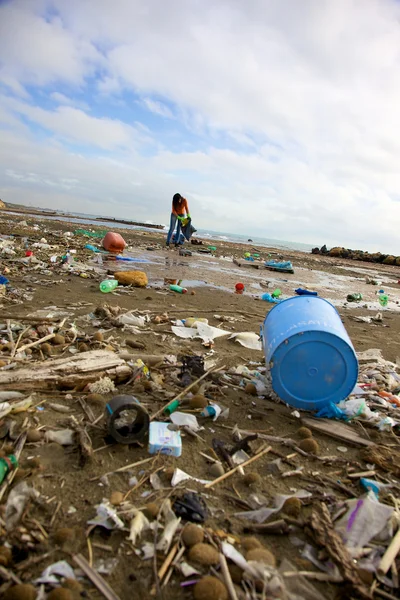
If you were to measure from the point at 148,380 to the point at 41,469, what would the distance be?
148cm

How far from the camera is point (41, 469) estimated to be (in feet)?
7.68

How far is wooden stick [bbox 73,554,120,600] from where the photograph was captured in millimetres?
1618

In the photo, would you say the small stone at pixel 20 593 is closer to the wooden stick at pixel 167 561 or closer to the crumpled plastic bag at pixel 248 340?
the wooden stick at pixel 167 561

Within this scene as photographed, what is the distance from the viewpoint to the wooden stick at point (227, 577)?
64.8 inches

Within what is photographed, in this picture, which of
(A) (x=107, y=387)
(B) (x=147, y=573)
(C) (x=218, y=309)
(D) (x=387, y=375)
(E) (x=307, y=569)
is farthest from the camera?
(C) (x=218, y=309)

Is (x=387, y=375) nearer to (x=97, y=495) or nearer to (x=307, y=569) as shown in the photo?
(x=307, y=569)

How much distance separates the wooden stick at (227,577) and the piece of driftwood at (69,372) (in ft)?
6.71

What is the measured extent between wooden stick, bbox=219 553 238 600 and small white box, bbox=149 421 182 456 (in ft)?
2.92

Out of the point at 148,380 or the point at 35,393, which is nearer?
the point at 35,393

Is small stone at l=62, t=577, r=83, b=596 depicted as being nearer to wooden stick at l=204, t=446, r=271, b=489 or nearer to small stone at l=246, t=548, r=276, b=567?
small stone at l=246, t=548, r=276, b=567

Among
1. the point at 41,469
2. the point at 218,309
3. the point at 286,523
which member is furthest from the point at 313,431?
the point at 218,309

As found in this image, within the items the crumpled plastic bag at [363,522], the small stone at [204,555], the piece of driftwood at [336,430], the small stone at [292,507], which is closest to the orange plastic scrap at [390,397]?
the piece of driftwood at [336,430]

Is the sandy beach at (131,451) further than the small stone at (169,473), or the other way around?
the small stone at (169,473)

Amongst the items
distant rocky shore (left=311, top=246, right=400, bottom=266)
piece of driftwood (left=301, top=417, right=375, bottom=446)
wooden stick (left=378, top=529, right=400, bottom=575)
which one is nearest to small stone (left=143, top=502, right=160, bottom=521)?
wooden stick (left=378, top=529, right=400, bottom=575)
